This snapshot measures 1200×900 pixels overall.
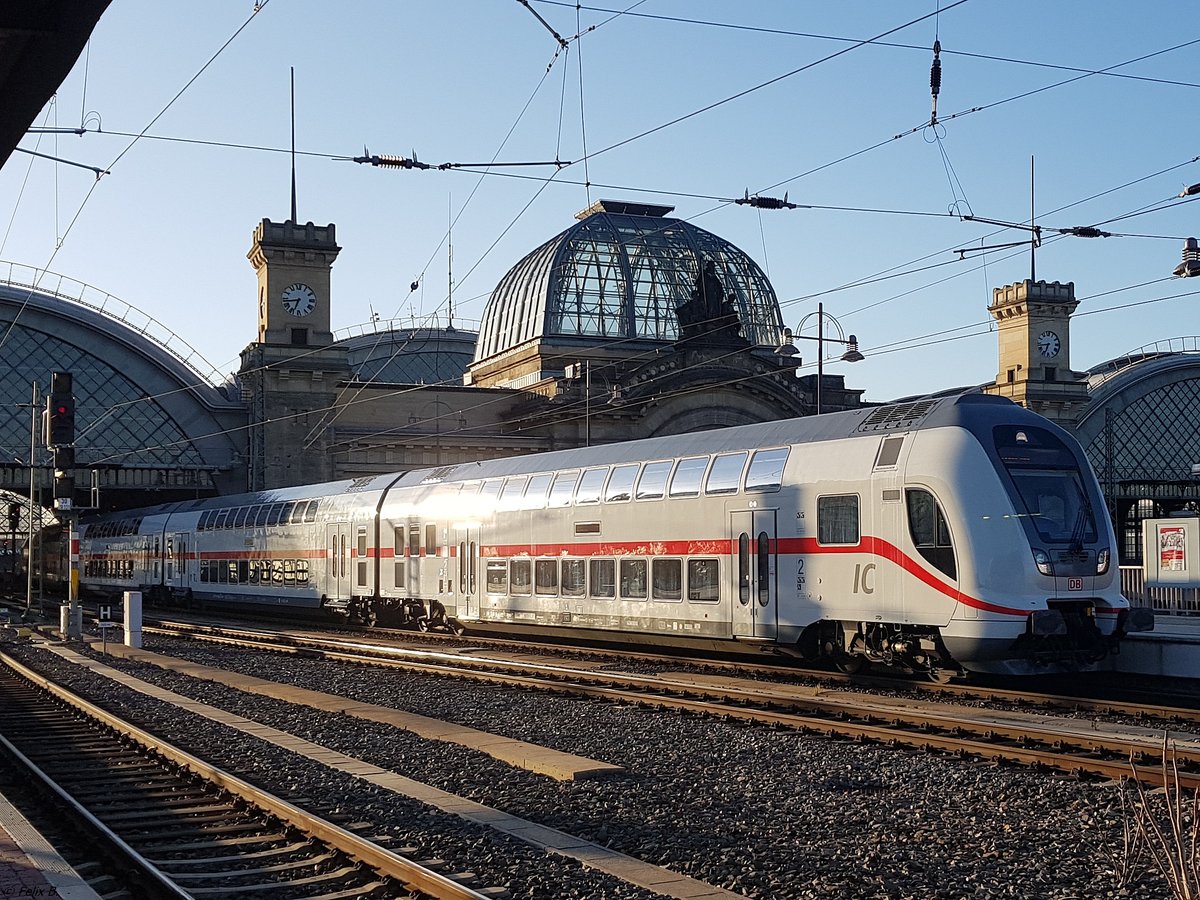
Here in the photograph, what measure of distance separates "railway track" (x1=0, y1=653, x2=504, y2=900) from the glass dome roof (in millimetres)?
72870

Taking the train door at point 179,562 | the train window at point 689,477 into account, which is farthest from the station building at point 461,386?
the train window at point 689,477

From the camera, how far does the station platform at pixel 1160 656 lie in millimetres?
22406

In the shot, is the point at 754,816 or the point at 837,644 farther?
the point at 837,644

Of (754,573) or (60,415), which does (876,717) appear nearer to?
(754,573)

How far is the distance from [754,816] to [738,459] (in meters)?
12.7

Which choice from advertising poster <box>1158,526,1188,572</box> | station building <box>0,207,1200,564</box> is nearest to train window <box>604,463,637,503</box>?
advertising poster <box>1158,526,1188,572</box>

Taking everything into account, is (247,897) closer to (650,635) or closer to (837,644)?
(837,644)

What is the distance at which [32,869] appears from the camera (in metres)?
9.70

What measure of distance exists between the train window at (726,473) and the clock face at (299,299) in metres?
57.3

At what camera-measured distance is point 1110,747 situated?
46.7 ft

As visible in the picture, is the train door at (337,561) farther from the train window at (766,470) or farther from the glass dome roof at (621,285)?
the glass dome roof at (621,285)

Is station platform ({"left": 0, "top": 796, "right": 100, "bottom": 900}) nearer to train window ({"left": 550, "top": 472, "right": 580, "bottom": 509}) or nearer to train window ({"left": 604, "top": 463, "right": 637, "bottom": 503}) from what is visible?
train window ({"left": 604, "top": 463, "right": 637, "bottom": 503})

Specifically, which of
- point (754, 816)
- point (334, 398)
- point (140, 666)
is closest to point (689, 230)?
point (334, 398)

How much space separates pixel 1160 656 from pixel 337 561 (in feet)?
81.3
